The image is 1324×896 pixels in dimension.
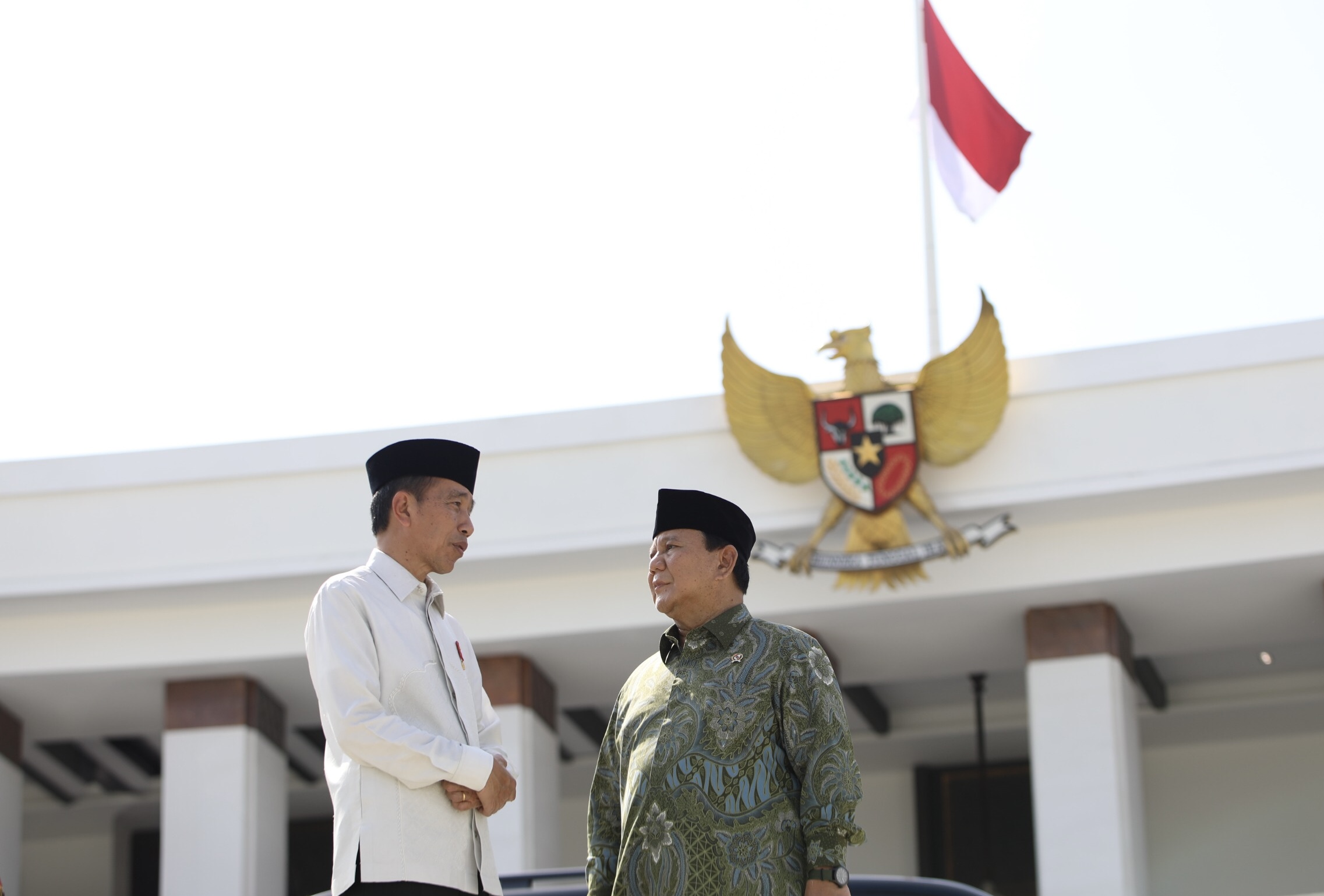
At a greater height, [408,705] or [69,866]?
[408,705]

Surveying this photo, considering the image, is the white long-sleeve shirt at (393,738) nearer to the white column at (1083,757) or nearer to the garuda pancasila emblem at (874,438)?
the garuda pancasila emblem at (874,438)

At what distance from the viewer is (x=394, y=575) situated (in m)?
3.25

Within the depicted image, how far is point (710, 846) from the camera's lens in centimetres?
304

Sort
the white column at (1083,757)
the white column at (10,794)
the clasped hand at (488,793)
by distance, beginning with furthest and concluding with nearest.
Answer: the white column at (10,794) < the white column at (1083,757) < the clasped hand at (488,793)

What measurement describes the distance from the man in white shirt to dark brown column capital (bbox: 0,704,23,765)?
799 centimetres

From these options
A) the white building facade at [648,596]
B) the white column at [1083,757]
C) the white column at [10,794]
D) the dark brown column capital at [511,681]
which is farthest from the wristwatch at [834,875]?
the white column at [10,794]

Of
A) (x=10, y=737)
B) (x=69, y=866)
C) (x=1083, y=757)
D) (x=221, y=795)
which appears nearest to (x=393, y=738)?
(x=1083, y=757)

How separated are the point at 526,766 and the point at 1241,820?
5086 millimetres

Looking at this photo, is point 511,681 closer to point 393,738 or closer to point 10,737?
point 10,737

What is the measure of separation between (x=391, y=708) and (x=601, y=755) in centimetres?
48

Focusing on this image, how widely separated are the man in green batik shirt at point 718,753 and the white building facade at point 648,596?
5.53m

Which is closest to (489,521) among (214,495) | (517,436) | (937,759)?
(517,436)

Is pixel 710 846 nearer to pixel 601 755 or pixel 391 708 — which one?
pixel 601 755

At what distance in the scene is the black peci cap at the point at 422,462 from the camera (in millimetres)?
3279
